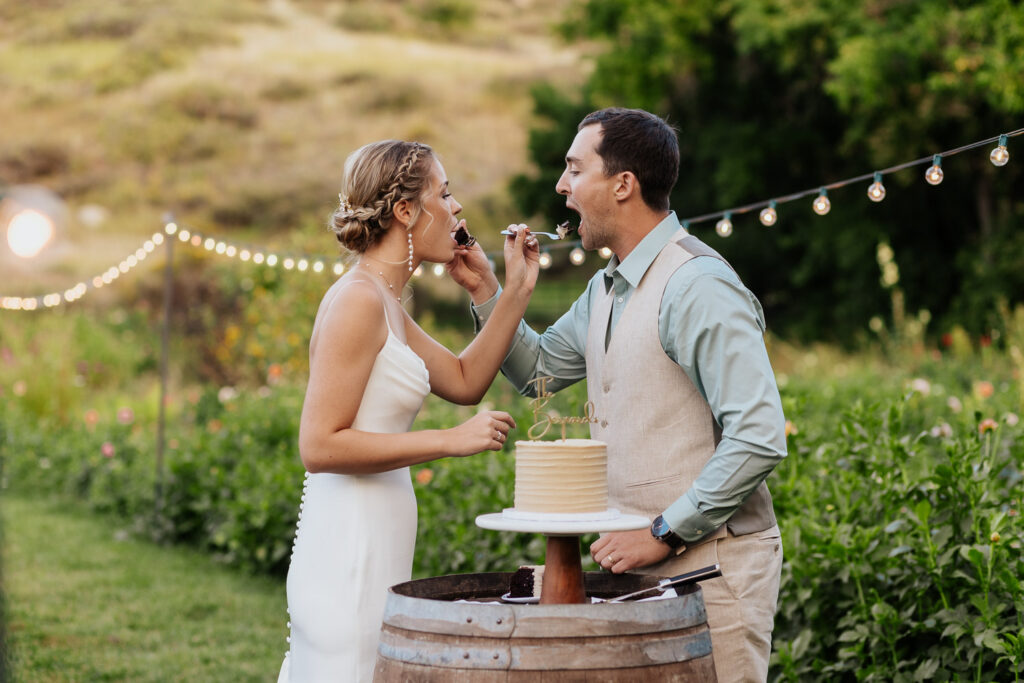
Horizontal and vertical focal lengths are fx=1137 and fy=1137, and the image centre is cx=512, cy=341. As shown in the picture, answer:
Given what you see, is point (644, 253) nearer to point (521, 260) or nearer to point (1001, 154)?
point (521, 260)

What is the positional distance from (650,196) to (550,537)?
3.13 feet

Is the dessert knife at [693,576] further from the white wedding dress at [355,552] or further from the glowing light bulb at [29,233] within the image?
the glowing light bulb at [29,233]

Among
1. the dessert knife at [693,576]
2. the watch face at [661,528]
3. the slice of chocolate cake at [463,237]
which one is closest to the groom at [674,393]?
the watch face at [661,528]

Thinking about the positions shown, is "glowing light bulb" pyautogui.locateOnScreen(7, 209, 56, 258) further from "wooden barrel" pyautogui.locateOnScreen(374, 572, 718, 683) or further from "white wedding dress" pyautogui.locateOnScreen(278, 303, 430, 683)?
"wooden barrel" pyautogui.locateOnScreen(374, 572, 718, 683)

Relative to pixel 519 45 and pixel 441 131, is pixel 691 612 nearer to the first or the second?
pixel 441 131

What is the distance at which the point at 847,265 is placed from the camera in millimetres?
15648

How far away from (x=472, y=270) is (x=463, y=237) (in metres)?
0.14

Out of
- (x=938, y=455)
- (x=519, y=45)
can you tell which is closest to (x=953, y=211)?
(x=938, y=455)

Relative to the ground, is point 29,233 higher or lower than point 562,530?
higher

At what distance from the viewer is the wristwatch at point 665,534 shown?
262 centimetres

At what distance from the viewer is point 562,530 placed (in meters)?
2.24

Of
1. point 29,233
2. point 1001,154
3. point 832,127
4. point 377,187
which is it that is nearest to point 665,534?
point 377,187

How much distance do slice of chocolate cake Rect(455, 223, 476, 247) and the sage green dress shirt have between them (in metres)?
0.53

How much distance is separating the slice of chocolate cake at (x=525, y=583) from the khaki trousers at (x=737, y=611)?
0.40 m
